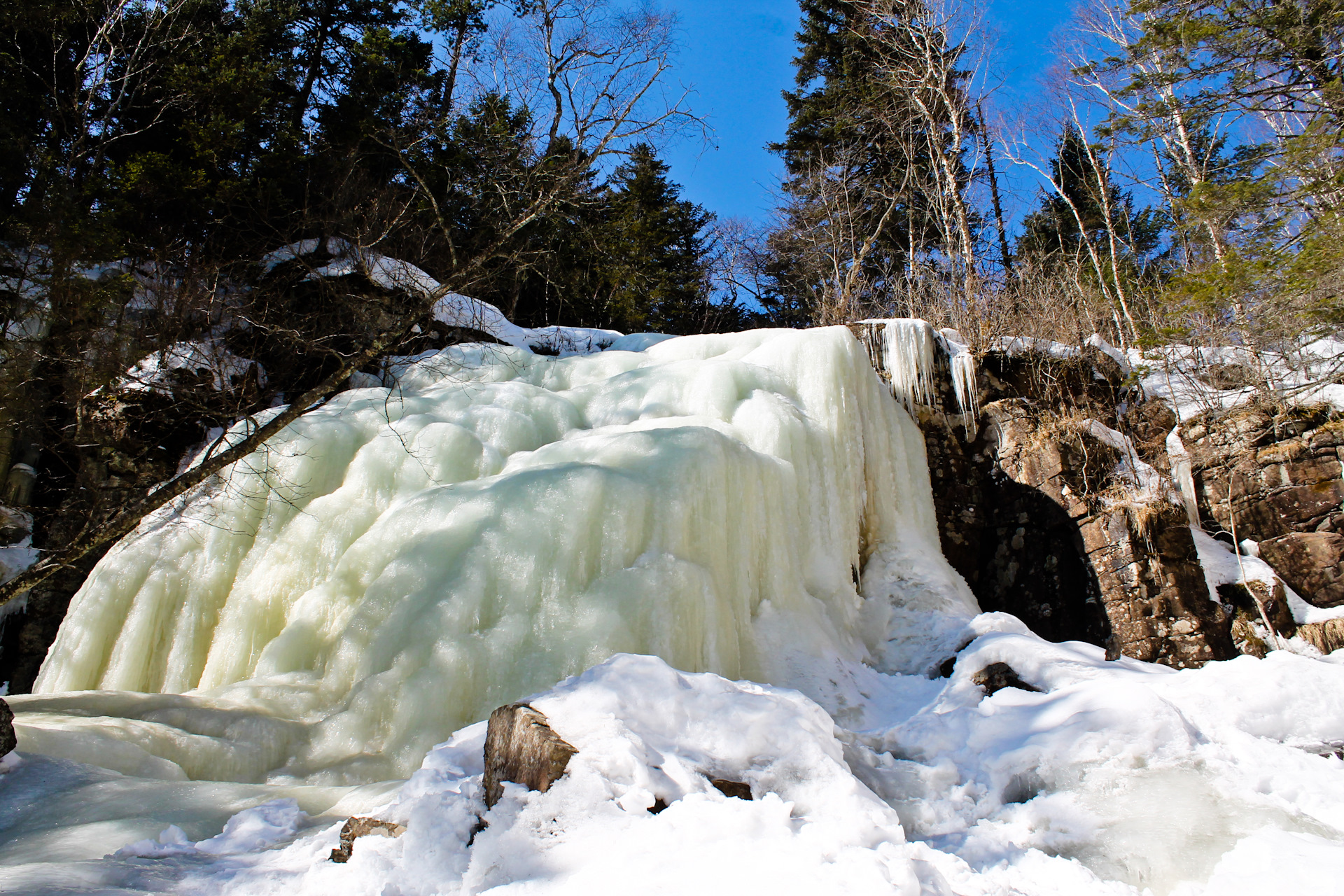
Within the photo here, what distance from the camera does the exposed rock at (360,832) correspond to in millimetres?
1894

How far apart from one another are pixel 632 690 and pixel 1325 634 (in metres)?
8.36

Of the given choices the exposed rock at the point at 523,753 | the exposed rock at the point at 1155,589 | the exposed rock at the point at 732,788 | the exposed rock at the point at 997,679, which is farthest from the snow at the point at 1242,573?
the exposed rock at the point at 523,753

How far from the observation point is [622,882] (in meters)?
1.53

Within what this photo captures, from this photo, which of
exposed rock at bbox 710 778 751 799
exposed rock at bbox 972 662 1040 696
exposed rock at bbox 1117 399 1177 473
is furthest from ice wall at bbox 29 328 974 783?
exposed rock at bbox 1117 399 1177 473

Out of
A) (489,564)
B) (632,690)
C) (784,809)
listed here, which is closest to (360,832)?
(632,690)

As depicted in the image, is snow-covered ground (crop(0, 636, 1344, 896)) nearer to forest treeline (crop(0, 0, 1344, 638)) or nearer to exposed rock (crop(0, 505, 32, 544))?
forest treeline (crop(0, 0, 1344, 638))

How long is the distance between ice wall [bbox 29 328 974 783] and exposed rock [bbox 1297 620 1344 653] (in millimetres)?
4034

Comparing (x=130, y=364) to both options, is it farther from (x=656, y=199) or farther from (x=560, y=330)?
(x=656, y=199)

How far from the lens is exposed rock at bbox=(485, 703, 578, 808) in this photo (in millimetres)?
1897

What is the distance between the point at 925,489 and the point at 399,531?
519 centimetres

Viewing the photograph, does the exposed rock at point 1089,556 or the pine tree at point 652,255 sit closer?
the exposed rock at point 1089,556

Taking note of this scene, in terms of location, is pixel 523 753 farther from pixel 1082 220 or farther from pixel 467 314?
pixel 1082 220

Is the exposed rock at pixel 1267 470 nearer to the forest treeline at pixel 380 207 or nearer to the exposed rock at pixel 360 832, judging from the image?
the forest treeline at pixel 380 207

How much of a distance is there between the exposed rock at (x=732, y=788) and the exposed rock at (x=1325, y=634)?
8.04 m
